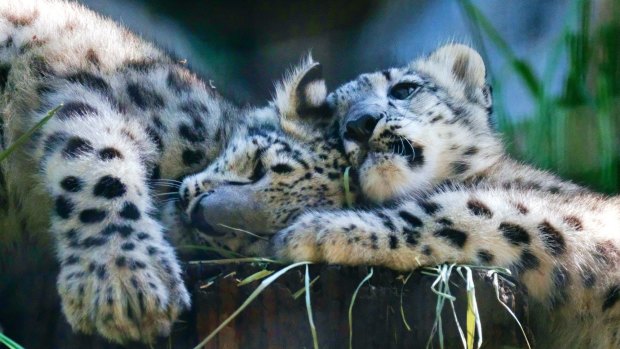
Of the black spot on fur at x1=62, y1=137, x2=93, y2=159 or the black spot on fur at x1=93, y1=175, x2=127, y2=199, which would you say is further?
the black spot on fur at x1=62, y1=137, x2=93, y2=159

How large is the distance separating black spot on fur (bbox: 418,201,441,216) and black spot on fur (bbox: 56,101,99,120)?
43.7 inches

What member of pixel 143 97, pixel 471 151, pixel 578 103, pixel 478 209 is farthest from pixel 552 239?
pixel 578 103

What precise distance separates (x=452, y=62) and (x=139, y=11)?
2.03 m

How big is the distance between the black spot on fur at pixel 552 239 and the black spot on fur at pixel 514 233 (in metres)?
0.05

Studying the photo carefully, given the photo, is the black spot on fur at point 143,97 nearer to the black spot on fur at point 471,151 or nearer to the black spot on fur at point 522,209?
the black spot on fur at point 471,151

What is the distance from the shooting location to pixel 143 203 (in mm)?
2512

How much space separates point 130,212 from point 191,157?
0.55 metres

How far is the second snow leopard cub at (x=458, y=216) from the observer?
88.7 inches

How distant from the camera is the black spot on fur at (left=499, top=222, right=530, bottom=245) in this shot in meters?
2.34

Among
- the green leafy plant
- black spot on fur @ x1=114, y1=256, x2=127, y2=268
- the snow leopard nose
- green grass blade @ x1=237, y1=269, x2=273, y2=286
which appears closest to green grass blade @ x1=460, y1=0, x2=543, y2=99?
the green leafy plant

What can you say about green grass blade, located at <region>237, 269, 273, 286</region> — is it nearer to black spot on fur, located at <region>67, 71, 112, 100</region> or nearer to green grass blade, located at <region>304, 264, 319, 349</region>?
green grass blade, located at <region>304, 264, 319, 349</region>

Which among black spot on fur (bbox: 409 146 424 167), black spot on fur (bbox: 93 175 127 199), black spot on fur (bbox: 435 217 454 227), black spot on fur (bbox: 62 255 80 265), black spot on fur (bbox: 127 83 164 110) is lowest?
black spot on fur (bbox: 62 255 80 265)

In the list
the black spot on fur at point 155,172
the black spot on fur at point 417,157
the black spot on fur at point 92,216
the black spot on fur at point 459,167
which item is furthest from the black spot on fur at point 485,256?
the black spot on fur at point 155,172

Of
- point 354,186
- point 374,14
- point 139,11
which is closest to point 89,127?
point 354,186
